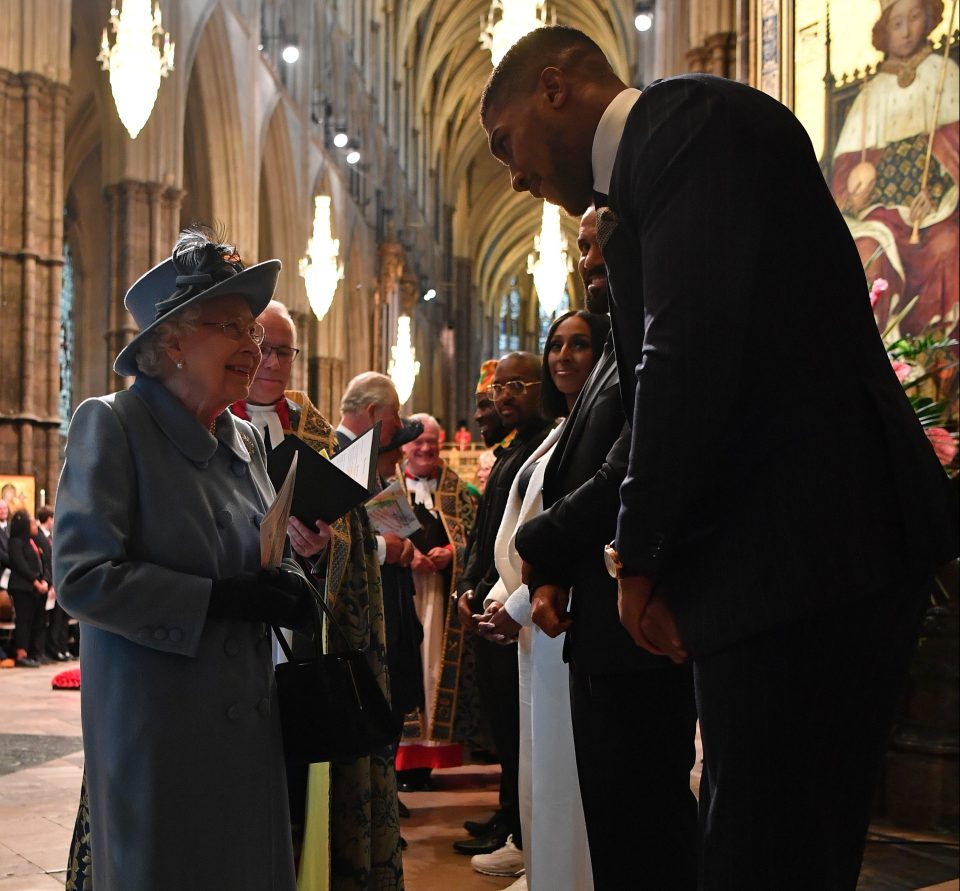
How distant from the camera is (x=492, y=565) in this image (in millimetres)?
4039

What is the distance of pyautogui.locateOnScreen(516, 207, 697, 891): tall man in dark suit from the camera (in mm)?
2045

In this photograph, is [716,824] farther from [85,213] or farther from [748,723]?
[85,213]

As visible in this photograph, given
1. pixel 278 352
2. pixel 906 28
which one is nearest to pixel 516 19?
pixel 906 28

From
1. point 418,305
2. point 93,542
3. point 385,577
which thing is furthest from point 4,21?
point 418,305

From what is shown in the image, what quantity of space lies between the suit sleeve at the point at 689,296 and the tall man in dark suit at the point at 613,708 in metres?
0.61

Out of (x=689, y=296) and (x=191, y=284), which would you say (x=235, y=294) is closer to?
(x=191, y=284)

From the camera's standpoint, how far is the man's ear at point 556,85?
1.73 metres

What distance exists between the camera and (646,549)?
1.39 meters

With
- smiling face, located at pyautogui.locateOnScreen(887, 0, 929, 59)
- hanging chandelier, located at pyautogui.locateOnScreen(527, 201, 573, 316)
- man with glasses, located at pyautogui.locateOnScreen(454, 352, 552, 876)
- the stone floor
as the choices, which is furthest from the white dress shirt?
hanging chandelier, located at pyautogui.locateOnScreen(527, 201, 573, 316)

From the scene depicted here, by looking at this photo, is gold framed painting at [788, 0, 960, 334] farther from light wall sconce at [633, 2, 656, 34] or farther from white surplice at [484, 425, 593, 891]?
light wall sconce at [633, 2, 656, 34]

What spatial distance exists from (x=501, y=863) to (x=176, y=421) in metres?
2.29

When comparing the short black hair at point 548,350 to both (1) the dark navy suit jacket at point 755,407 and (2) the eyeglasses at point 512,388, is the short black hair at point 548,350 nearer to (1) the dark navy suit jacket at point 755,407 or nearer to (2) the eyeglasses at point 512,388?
(2) the eyeglasses at point 512,388

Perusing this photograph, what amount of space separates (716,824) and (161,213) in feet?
56.0

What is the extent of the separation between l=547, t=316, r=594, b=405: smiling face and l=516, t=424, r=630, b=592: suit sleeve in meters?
1.02
